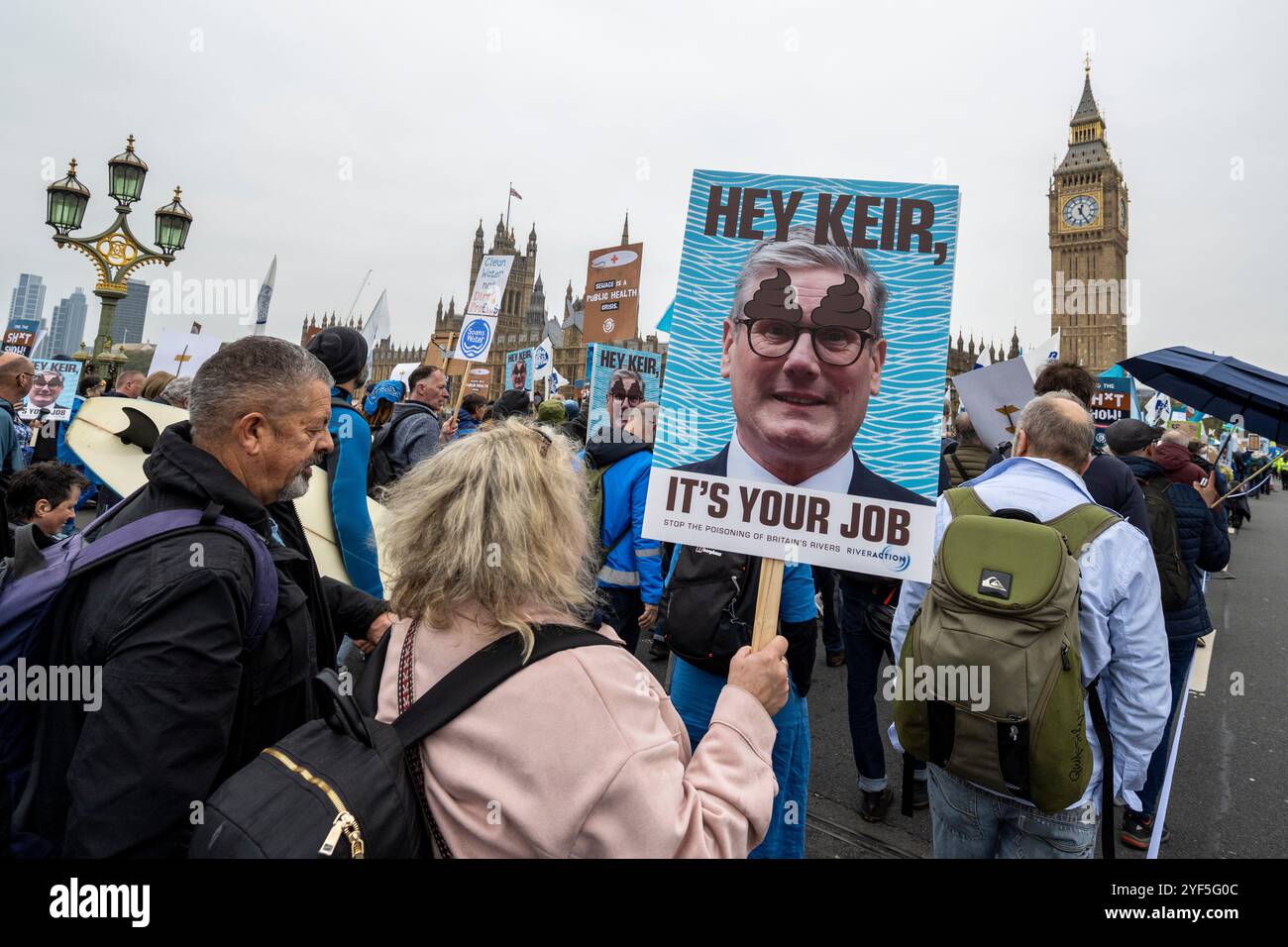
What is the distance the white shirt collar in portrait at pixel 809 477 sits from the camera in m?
1.84

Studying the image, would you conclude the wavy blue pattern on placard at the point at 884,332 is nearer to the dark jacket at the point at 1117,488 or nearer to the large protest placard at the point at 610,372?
the dark jacket at the point at 1117,488

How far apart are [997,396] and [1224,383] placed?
48.6 inches

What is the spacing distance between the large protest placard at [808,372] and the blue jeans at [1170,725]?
2.59 meters

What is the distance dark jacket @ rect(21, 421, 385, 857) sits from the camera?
1230mm

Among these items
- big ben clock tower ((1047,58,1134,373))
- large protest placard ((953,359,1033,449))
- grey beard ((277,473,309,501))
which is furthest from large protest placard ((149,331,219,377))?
big ben clock tower ((1047,58,1134,373))

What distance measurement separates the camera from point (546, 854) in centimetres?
114

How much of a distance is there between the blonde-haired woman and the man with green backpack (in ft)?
2.38

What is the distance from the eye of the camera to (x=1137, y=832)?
3.45 meters

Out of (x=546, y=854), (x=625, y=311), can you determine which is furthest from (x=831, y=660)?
(x=625, y=311)

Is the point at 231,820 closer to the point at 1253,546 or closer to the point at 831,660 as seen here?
the point at 831,660

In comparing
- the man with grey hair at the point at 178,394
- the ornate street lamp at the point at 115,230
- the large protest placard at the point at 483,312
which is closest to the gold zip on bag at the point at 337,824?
the man with grey hair at the point at 178,394

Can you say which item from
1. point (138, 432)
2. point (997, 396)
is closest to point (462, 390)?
point (138, 432)

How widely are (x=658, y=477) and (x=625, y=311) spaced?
1064cm
